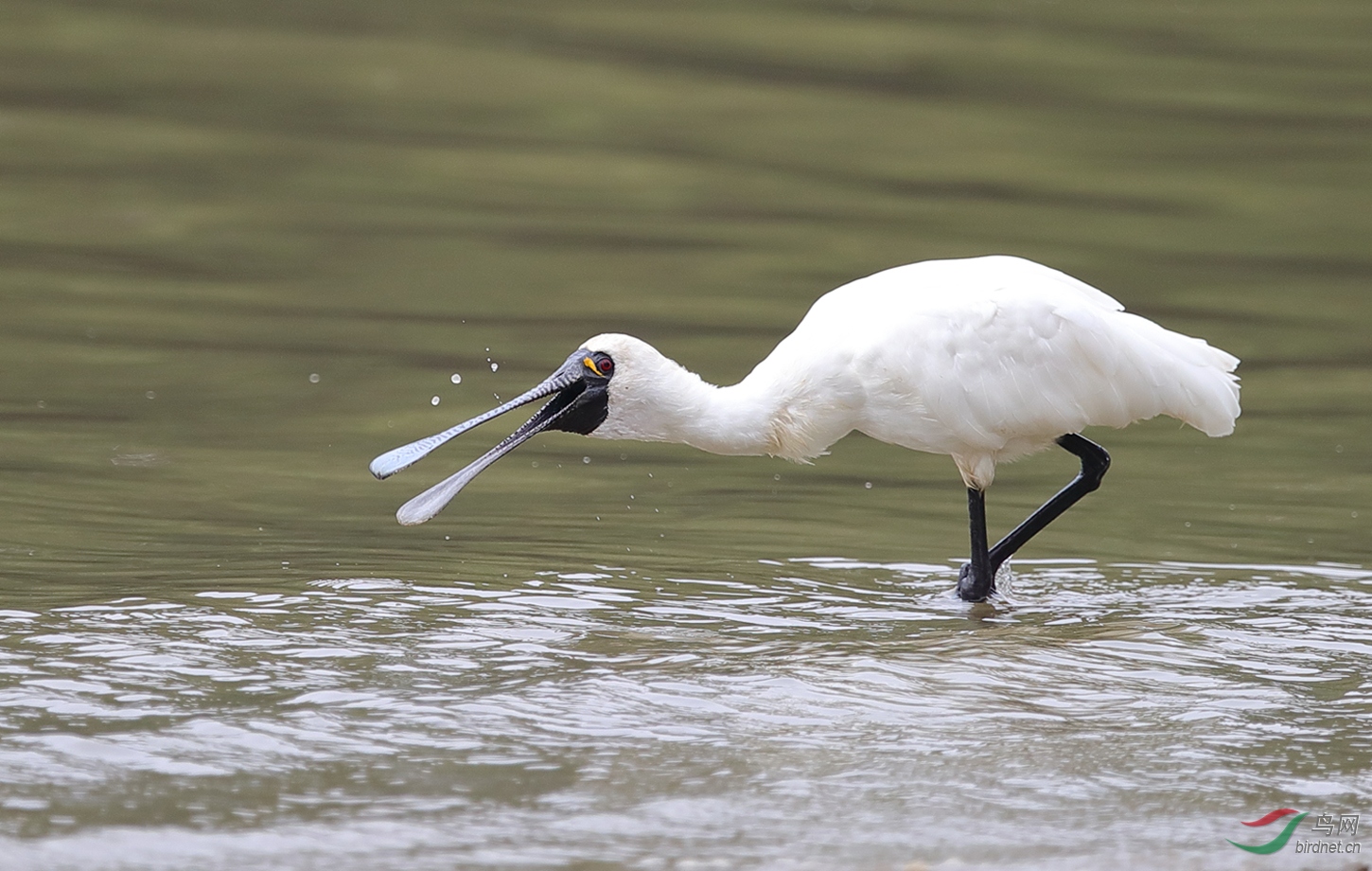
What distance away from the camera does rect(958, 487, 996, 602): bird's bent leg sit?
8.00 metres

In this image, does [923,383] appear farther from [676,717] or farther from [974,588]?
[676,717]

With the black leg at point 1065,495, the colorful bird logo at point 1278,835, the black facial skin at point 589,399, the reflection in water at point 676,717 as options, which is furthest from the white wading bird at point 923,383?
the colorful bird logo at point 1278,835

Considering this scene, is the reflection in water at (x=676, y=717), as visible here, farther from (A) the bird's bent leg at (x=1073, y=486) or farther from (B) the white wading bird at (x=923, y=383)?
(B) the white wading bird at (x=923, y=383)

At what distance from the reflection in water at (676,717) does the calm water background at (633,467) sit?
0.07 feet

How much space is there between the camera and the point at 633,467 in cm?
1015

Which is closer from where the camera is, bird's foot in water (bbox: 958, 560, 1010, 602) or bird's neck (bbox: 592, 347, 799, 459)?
bird's neck (bbox: 592, 347, 799, 459)

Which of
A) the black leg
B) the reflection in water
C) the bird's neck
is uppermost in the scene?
the bird's neck

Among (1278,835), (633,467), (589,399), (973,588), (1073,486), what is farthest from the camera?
(633,467)

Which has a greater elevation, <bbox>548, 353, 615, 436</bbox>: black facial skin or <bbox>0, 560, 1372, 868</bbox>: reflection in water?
<bbox>548, 353, 615, 436</bbox>: black facial skin

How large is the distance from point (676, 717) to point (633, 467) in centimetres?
386

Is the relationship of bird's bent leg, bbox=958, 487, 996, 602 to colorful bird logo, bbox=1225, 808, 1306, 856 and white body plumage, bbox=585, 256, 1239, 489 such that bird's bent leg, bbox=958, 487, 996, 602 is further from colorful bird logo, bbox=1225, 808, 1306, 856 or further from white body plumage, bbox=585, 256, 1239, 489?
colorful bird logo, bbox=1225, 808, 1306, 856

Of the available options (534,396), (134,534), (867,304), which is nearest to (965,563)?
(867,304)

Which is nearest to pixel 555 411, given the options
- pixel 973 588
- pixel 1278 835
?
pixel 973 588

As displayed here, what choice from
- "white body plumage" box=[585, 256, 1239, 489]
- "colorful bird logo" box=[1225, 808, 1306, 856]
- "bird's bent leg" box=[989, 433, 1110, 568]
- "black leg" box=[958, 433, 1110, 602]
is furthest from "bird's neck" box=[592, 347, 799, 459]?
"colorful bird logo" box=[1225, 808, 1306, 856]
